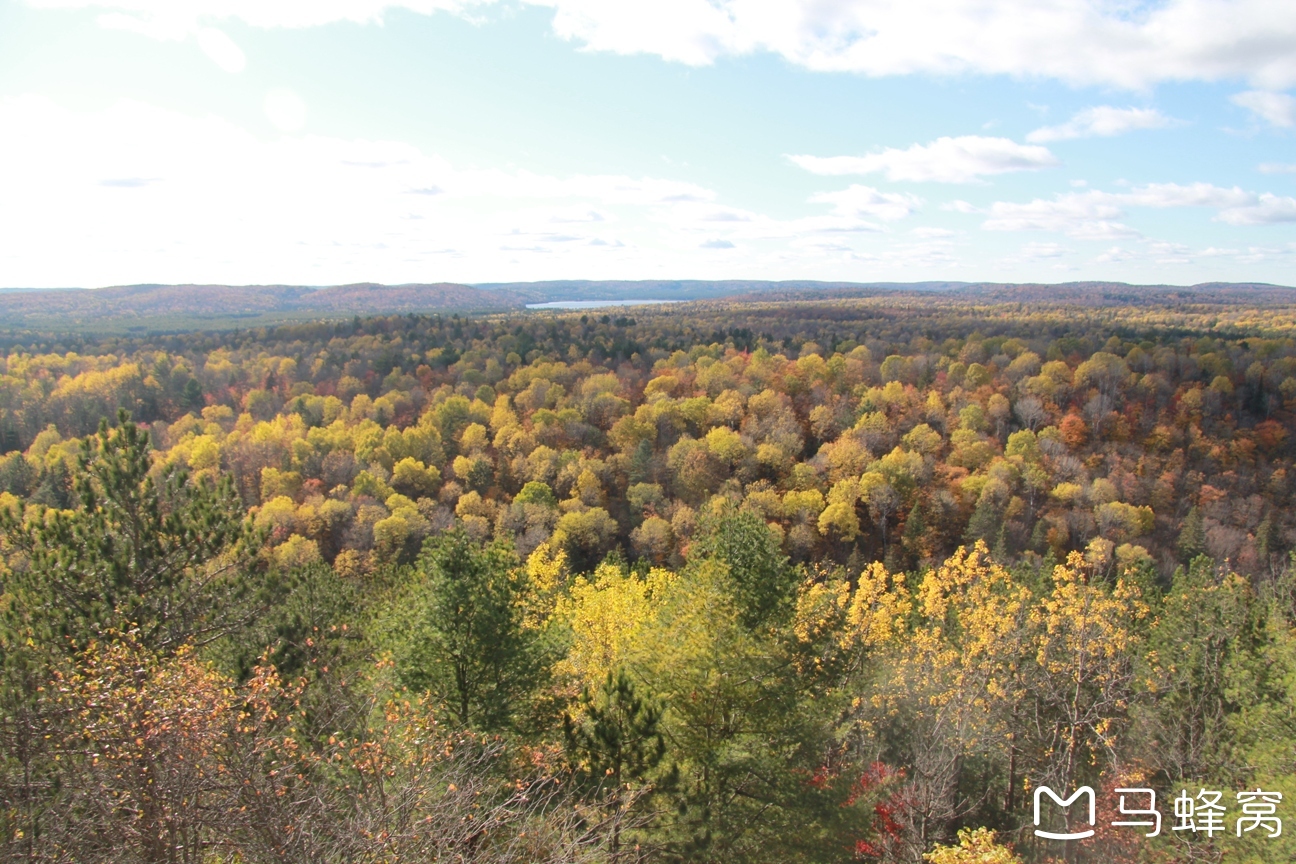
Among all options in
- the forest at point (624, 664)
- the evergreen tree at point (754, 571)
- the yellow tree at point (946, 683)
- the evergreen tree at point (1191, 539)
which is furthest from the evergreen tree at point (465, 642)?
the evergreen tree at point (1191, 539)

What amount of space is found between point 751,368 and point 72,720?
83102mm

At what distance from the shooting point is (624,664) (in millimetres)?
15414

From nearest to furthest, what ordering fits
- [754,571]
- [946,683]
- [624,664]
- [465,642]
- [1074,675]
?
[465,642] < [624,664] < [754,571] < [1074,675] < [946,683]

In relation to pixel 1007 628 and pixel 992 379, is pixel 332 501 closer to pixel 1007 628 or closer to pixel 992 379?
pixel 1007 628

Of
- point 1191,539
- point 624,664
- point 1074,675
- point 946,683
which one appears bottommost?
point 1191,539

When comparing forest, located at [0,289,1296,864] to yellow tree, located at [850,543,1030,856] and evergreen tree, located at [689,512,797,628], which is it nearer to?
evergreen tree, located at [689,512,797,628]

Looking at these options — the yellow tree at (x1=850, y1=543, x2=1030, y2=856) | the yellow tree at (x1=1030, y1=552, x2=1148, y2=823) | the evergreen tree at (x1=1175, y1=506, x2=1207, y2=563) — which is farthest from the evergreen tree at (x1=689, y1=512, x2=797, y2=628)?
the evergreen tree at (x1=1175, y1=506, x2=1207, y2=563)

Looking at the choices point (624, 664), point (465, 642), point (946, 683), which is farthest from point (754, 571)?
point (946, 683)

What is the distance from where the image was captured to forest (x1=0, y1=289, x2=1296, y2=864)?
325 inches

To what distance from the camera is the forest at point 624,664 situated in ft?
27.1

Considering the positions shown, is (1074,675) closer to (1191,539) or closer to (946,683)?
(946,683)

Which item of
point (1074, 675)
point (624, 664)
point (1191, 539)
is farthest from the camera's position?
point (1191, 539)

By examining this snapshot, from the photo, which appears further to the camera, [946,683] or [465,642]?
[946,683]

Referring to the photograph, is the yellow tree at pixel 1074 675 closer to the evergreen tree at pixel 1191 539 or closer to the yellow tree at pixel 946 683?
the yellow tree at pixel 946 683
